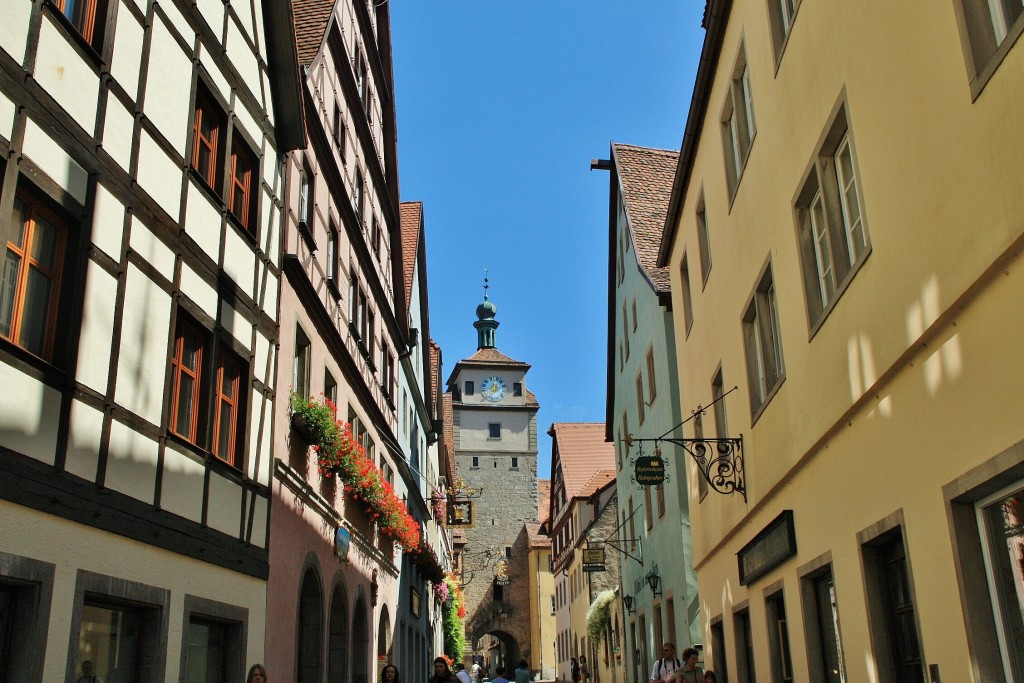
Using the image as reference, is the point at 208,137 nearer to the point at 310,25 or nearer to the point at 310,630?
the point at 310,25

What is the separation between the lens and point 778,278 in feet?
32.4

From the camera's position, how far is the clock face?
257ft

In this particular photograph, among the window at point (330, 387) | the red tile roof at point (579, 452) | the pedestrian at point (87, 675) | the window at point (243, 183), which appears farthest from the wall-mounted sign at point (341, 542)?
the red tile roof at point (579, 452)

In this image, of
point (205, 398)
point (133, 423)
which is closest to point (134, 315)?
point (133, 423)

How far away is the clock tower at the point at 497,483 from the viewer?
66312mm

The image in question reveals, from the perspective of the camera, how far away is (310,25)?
616 inches

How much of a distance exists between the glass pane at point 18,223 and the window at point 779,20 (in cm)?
643

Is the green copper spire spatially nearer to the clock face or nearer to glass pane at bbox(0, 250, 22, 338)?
the clock face

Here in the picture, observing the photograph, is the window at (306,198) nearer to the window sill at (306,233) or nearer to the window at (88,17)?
the window sill at (306,233)

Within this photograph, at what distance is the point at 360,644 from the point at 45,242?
11.9 metres

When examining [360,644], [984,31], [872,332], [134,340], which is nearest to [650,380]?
[360,644]

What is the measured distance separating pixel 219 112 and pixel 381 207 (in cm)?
1126

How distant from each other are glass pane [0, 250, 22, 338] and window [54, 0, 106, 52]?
6.17 ft

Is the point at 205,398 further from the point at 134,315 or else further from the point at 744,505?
the point at 744,505
